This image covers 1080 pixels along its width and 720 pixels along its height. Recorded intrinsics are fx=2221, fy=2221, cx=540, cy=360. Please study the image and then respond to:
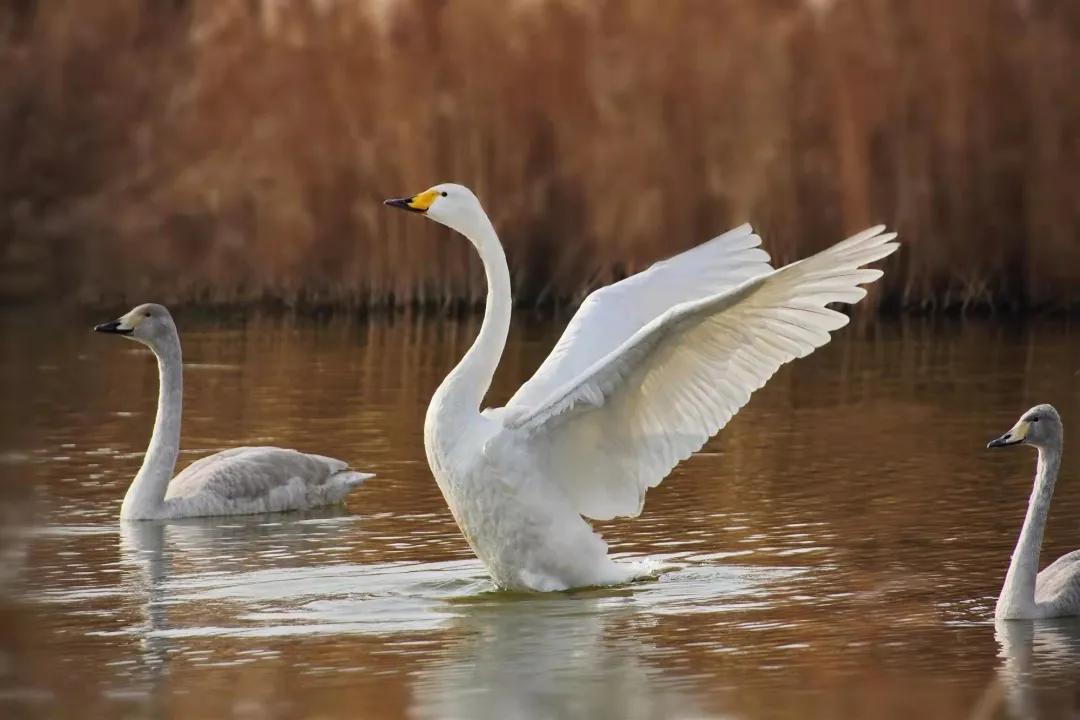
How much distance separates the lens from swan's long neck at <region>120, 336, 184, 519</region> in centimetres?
1107

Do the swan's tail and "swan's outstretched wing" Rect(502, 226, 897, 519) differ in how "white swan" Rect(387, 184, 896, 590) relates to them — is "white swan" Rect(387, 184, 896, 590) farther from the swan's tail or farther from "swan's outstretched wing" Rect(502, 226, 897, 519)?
the swan's tail

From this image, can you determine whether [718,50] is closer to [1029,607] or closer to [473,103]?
[473,103]

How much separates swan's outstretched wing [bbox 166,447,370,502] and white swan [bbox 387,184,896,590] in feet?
8.97

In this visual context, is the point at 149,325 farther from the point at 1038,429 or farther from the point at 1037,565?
the point at 1037,565

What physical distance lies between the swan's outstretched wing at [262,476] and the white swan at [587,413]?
2735mm

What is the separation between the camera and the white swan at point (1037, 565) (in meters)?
7.80

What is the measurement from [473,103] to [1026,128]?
201 inches

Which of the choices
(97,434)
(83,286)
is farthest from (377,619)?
(83,286)

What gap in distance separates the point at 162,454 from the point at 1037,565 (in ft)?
16.2

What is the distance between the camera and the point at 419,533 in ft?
33.9

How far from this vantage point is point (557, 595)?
8.62 meters

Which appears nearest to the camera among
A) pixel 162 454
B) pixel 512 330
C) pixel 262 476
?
pixel 162 454

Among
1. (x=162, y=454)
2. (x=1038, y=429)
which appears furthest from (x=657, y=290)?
(x=162, y=454)

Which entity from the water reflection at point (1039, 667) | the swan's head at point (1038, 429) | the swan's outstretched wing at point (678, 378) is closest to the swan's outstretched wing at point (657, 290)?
the swan's outstretched wing at point (678, 378)
